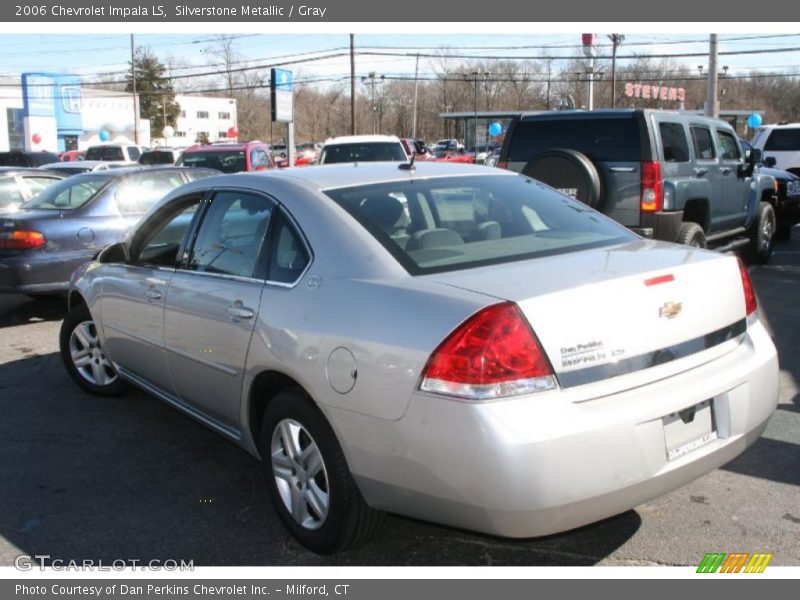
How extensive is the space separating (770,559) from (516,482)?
4.57 ft

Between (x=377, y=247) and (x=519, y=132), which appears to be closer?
(x=377, y=247)

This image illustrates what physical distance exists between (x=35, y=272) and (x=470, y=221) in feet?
19.1

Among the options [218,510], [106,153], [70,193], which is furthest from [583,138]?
[106,153]

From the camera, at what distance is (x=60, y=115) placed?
55.3 metres

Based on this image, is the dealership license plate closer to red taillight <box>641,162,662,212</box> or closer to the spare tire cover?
the spare tire cover

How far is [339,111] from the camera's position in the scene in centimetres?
10456

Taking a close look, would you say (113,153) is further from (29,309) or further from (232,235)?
(232,235)

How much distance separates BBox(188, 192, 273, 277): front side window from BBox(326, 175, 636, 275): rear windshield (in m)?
0.47

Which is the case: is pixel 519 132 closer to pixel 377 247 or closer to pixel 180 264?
pixel 180 264

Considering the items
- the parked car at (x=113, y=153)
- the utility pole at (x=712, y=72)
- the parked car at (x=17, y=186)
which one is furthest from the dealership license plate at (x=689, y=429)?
the parked car at (x=113, y=153)

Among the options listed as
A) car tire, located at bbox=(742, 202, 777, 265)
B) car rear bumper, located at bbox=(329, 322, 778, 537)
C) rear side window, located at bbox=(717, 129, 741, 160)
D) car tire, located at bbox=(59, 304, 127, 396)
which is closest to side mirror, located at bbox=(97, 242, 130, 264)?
car tire, located at bbox=(59, 304, 127, 396)

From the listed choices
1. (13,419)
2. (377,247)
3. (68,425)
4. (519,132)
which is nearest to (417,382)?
(377,247)

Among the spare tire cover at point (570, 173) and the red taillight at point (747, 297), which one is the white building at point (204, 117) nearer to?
the spare tire cover at point (570, 173)

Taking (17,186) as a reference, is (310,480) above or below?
below
